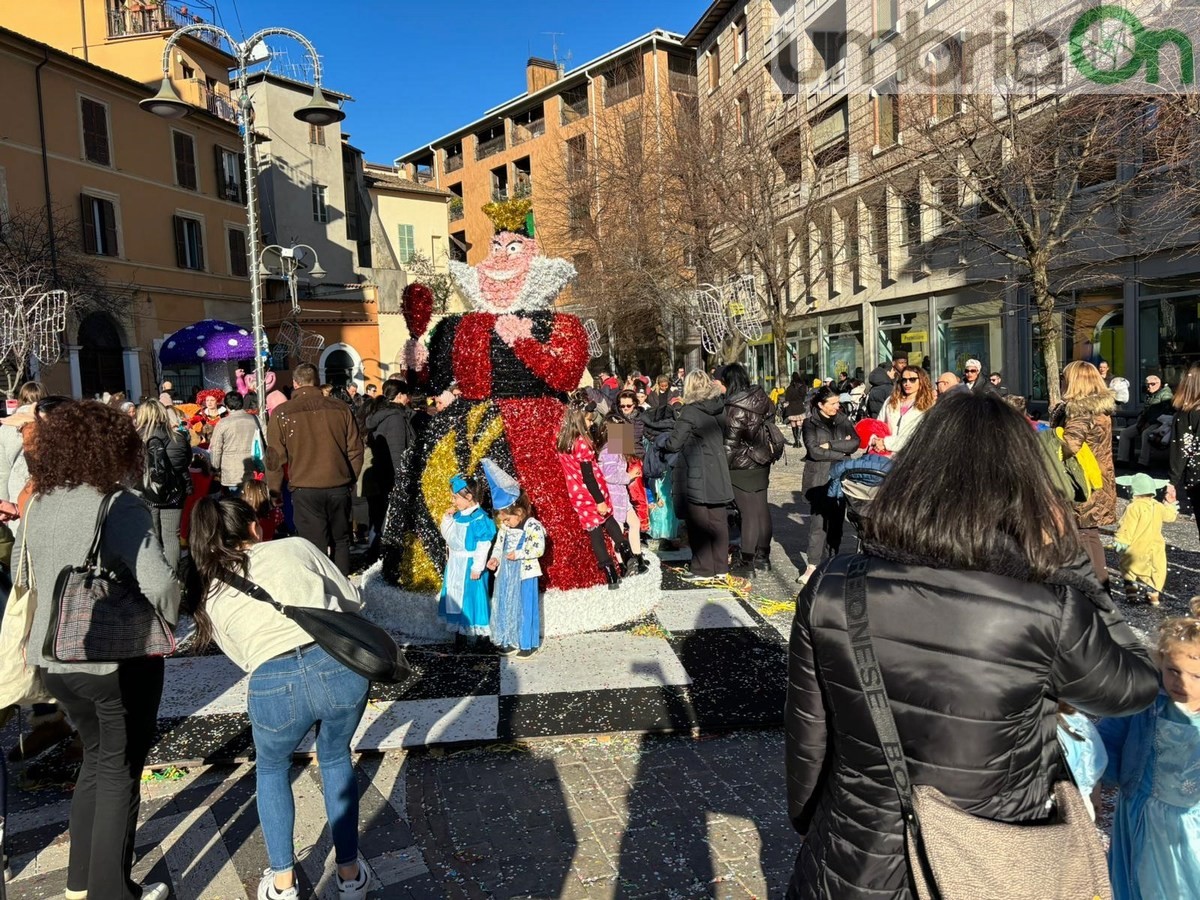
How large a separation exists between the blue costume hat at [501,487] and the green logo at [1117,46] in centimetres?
947

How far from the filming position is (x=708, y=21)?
93.1 ft

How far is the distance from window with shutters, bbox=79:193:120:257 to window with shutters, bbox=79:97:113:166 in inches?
47.8

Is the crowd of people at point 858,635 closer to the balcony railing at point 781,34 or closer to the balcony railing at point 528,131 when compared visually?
the balcony railing at point 781,34

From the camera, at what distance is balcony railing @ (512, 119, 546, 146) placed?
134 feet

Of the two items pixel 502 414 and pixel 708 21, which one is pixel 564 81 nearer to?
pixel 708 21

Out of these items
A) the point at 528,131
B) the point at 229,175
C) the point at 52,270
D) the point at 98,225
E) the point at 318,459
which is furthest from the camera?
the point at 528,131

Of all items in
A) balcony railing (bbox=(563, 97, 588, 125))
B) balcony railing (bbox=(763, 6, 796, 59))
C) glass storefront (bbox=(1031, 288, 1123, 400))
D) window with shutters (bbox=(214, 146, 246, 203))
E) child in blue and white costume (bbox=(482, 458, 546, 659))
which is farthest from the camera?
balcony railing (bbox=(563, 97, 588, 125))

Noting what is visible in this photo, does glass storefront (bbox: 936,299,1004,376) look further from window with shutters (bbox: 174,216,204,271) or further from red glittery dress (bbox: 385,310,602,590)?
window with shutters (bbox: 174,216,204,271)

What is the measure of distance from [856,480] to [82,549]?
13.2ft

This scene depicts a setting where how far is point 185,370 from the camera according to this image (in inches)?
1014

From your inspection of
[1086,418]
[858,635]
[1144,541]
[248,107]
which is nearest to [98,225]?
[248,107]

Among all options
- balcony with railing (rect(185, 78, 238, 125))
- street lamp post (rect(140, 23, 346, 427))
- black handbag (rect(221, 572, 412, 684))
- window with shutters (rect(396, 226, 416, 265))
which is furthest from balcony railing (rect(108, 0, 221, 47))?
black handbag (rect(221, 572, 412, 684))

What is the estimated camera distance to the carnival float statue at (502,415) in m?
5.34

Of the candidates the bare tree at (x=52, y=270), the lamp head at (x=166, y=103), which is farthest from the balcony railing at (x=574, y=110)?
the lamp head at (x=166, y=103)
